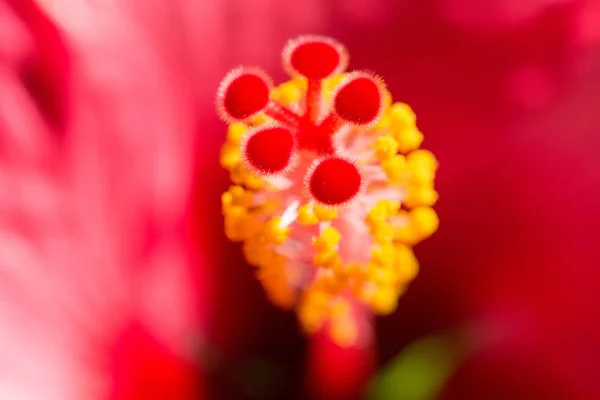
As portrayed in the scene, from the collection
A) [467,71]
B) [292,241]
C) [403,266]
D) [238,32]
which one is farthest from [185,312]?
[467,71]

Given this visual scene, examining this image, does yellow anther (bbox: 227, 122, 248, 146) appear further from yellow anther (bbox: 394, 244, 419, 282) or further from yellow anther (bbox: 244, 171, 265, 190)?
yellow anther (bbox: 394, 244, 419, 282)

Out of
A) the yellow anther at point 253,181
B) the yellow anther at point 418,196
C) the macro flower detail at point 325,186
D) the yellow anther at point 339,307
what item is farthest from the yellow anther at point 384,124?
the yellow anther at point 339,307

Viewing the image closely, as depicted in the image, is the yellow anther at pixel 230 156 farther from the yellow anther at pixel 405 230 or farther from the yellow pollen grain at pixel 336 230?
the yellow anther at pixel 405 230

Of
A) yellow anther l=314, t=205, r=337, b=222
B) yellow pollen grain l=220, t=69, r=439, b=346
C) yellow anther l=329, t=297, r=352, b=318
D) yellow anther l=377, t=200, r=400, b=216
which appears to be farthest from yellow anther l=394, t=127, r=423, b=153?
yellow anther l=329, t=297, r=352, b=318

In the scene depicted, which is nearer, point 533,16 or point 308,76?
point 308,76

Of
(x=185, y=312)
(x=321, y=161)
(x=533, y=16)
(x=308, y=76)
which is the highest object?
(x=533, y=16)

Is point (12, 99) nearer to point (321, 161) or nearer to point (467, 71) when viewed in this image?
point (321, 161)

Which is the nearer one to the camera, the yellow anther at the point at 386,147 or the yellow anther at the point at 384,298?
the yellow anther at the point at 386,147
